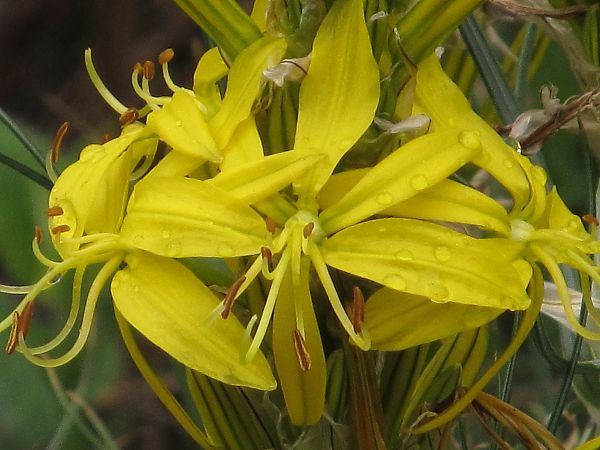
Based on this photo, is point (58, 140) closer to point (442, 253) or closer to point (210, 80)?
point (210, 80)

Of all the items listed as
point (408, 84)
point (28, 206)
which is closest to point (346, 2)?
point (408, 84)

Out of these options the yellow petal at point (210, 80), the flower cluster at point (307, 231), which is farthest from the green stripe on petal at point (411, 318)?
the yellow petal at point (210, 80)

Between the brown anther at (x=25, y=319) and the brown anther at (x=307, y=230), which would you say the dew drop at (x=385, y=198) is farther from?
the brown anther at (x=25, y=319)

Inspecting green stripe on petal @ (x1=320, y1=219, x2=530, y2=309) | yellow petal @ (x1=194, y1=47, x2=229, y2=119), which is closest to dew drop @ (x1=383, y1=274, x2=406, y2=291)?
green stripe on petal @ (x1=320, y1=219, x2=530, y2=309)

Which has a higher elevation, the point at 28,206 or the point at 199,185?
the point at 199,185

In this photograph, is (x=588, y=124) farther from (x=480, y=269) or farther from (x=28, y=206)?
(x=28, y=206)

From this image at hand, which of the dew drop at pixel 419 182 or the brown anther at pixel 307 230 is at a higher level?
the brown anther at pixel 307 230

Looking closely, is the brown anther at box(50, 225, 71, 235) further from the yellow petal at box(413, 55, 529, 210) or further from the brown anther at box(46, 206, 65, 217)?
the yellow petal at box(413, 55, 529, 210)
